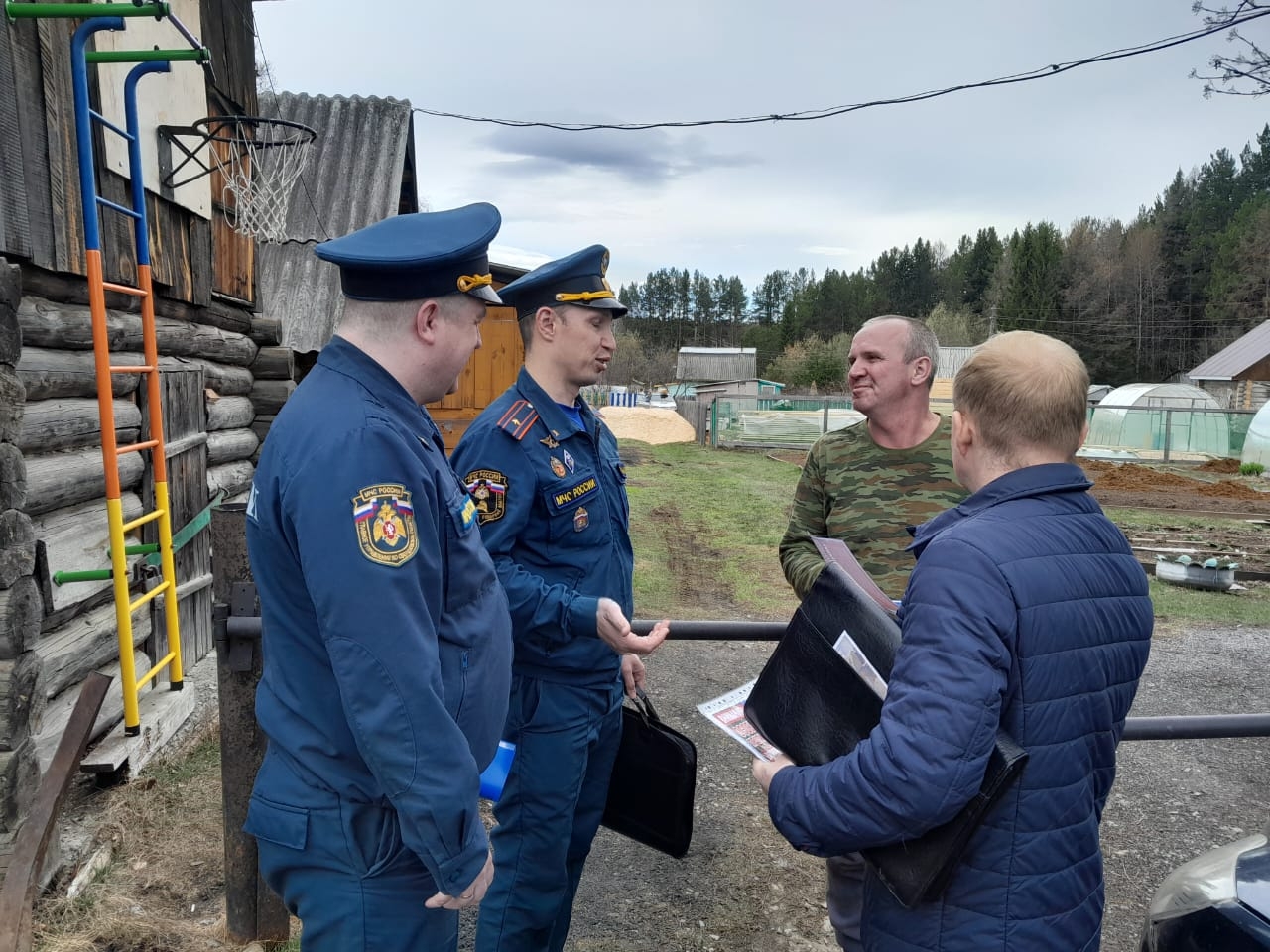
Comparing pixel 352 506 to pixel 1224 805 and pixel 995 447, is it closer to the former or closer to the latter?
pixel 995 447

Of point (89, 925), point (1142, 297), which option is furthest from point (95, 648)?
point (1142, 297)

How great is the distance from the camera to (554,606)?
2.40 meters

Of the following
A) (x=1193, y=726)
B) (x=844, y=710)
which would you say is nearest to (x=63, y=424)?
(x=844, y=710)

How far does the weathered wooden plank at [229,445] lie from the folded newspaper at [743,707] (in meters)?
4.93

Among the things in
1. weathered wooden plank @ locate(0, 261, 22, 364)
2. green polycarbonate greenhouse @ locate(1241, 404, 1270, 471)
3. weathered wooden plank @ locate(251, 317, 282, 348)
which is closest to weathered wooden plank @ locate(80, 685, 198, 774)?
weathered wooden plank @ locate(0, 261, 22, 364)

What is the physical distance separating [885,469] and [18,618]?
300 cm

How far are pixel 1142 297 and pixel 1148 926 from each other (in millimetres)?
72852

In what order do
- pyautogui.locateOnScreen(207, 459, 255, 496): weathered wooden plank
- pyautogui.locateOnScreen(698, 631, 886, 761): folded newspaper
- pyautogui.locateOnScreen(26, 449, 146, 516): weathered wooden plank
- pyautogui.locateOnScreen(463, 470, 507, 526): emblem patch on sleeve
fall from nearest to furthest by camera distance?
pyautogui.locateOnScreen(698, 631, 886, 761): folded newspaper < pyautogui.locateOnScreen(463, 470, 507, 526): emblem patch on sleeve < pyautogui.locateOnScreen(26, 449, 146, 516): weathered wooden plank < pyautogui.locateOnScreen(207, 459, 255, 496): weathered wooden plank

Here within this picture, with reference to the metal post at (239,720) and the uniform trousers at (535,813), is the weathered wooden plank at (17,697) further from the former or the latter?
the uniform trousers at (535,813)

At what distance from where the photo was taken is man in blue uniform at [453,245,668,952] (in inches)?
96.0

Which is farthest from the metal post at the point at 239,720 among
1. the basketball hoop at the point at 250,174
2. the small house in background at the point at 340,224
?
the small house in background at the point at 340,224

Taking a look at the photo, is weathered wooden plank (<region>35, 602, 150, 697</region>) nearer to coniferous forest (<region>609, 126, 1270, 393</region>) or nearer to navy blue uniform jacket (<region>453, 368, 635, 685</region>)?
navy blue uniform jacket (<region>453, 368, 635, 685</region>)

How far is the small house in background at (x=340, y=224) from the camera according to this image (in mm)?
10102

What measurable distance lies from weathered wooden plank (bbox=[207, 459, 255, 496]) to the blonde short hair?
5453mm
